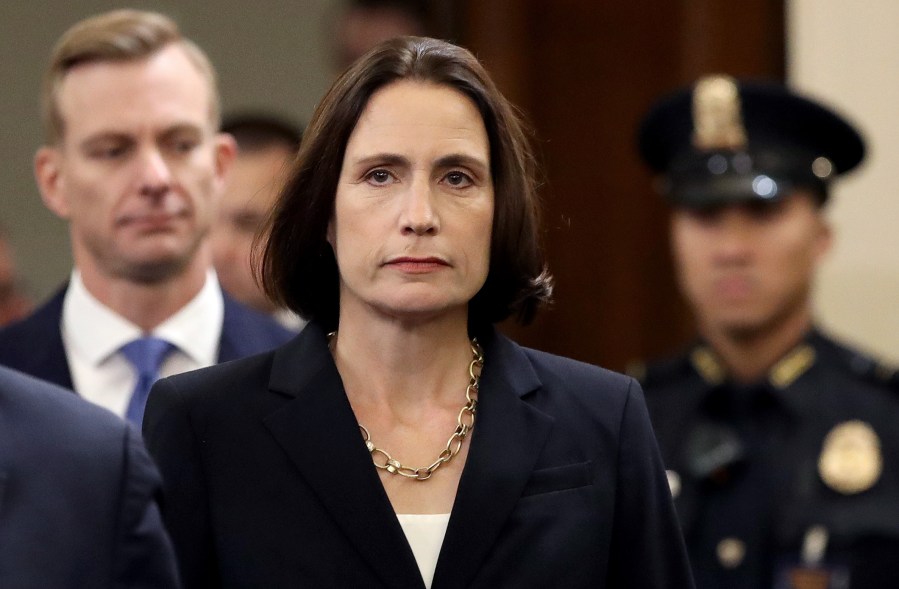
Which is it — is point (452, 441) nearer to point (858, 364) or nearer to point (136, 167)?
point (136, 167)

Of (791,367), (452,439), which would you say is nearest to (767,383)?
(791,367)

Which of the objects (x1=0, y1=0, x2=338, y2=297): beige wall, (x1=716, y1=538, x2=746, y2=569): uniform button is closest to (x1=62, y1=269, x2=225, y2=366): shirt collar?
(x1=716, y1=538, x2=746, y2=569): uniform button

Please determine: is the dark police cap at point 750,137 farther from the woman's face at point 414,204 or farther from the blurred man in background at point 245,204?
the woman's face at point 414,204

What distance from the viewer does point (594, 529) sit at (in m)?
2.42

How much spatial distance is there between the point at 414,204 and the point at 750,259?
6.25 feet

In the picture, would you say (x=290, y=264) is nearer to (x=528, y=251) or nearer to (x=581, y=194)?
(x=528, y=251)

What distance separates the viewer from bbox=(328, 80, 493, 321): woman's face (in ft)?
7.84

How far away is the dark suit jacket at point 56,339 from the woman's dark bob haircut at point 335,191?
34.3 inches

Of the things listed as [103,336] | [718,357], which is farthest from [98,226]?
[718,357]

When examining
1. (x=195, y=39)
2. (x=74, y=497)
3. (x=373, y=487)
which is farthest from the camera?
(x=195, y=39)

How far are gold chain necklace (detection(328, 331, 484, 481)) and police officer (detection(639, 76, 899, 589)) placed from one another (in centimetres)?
155

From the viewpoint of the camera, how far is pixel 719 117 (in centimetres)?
451

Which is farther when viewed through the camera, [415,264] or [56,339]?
[56,339]

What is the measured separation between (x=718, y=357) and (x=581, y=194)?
1728 millimetres
